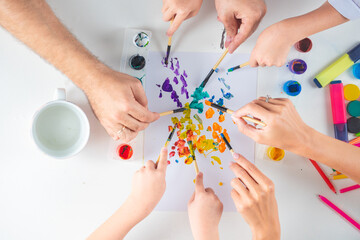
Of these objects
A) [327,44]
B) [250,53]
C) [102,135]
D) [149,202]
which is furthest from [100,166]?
[327,44]

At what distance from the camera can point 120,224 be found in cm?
96

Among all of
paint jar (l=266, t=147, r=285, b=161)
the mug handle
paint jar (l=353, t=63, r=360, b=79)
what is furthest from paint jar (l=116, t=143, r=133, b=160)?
paint jar (l=353, t=63, r=360, b=79)

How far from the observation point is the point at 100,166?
3.42 ft

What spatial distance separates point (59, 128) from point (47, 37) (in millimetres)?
284

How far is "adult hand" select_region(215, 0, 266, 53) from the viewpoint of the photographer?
0.98 meters

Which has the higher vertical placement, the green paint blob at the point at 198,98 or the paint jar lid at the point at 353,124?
the green paint blob at the point at 198,98

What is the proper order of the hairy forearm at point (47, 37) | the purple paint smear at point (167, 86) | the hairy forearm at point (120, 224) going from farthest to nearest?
the purple paint smear at point (167, 86)
the hairy forearm at point (120, 224)
the hairy forearm at point (47, 37)

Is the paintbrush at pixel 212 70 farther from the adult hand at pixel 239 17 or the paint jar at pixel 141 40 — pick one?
the paint jar at pixel 141 40

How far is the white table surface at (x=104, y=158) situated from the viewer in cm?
102

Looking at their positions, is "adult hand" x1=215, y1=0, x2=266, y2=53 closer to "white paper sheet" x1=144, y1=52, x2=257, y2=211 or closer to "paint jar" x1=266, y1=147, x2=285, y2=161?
"white paper sheet" x1=144, y1=52, x2=257, y2=211

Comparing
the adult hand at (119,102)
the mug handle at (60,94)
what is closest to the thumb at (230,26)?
the adult hand at (119,102)

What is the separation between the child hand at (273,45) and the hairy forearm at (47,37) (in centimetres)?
50

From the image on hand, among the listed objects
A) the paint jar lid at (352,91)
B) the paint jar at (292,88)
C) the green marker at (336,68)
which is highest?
the green marker at (336,68)

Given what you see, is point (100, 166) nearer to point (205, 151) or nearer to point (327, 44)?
point (205, 151)
